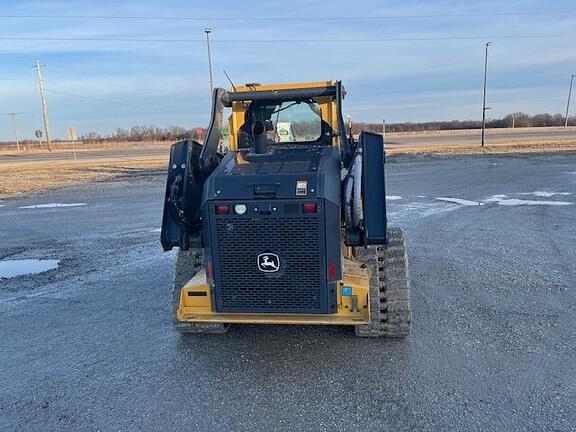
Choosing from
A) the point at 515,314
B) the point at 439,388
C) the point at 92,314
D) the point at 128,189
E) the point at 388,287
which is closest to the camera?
the point at 439,388

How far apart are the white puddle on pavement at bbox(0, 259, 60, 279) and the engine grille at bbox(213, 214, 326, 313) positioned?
4.53 m

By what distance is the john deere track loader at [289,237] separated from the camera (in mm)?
4066

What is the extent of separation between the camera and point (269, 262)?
419cm

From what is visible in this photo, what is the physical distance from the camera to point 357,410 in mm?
3545

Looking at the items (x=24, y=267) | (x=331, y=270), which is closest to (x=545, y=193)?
(x=331, y=270)

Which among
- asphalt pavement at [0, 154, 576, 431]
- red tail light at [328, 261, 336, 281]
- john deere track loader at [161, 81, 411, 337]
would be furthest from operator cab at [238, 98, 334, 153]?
asphalt pavement at [0, 154, 576, 431]

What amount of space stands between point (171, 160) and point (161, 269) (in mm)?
2915

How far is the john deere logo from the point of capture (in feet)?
13.7

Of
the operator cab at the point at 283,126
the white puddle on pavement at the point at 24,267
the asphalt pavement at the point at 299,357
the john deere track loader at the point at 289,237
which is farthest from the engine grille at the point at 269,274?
the white puddle on pavement at the point at 24,267

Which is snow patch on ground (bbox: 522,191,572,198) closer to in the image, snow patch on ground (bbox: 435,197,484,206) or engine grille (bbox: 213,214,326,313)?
snow patch on ground (bbox: 435,197,484,206)

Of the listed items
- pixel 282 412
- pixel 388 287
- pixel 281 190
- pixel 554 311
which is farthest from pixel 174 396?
pixel 554 311

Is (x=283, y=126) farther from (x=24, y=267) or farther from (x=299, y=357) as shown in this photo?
(x=24, y=267)

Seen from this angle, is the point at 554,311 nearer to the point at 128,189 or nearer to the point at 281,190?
the point at 281,190

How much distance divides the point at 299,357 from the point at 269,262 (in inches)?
35.6
